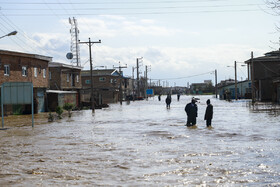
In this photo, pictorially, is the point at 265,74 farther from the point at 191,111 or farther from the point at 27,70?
the point at 191,111

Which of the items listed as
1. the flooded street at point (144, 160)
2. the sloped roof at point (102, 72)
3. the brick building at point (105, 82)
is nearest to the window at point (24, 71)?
the flooded street at point (144, 160)

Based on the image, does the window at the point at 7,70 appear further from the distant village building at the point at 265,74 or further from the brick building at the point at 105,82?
the brick building at the point at 105,82

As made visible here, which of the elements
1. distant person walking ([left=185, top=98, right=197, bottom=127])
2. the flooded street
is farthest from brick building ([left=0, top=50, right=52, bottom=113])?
the flooded street

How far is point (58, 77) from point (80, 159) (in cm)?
4215

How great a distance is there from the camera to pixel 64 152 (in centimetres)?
1244

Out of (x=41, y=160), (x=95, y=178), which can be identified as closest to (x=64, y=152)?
(x=41, y=160)

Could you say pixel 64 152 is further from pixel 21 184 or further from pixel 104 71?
pixel 104 71

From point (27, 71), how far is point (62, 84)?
43.6ft

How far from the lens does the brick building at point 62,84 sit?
45094 mm

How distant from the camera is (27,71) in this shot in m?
38.9

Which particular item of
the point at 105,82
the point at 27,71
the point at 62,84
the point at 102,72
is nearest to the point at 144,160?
the point at 27,71

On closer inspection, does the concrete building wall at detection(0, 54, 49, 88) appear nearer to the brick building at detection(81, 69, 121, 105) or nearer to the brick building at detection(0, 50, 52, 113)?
the brick building at detection(0, 50, 52, 113)

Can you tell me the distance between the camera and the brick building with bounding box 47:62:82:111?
4509 centimetres

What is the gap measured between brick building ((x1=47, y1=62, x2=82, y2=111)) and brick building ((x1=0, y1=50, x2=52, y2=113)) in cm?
138
